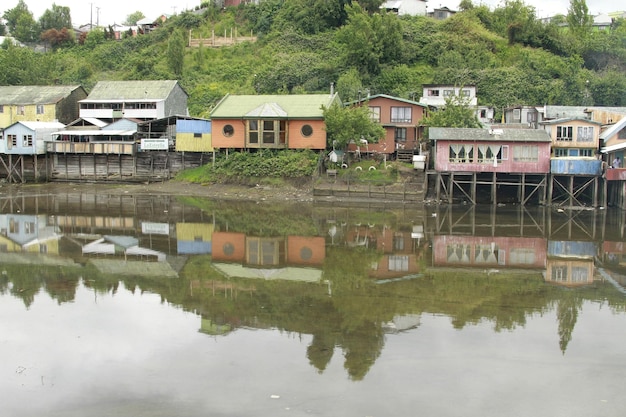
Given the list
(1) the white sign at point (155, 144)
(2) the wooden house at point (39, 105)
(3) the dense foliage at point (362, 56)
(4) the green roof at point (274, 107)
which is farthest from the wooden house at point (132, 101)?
(4) the green roof at point (274, 107)

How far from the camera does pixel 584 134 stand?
143 feet

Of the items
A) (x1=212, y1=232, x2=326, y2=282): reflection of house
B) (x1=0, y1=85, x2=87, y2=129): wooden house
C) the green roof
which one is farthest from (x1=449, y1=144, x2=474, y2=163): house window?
(x1=0, y1=85, x2=87, y2=129): wooden house

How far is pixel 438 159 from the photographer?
143 feet

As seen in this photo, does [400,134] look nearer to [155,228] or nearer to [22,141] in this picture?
[155,228]

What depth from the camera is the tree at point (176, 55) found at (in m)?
Result: 71.0

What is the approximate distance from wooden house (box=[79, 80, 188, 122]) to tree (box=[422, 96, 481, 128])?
74.3 feet

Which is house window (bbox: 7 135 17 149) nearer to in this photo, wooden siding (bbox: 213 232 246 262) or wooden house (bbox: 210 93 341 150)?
wooden house (bbox: 210 93 341 150)

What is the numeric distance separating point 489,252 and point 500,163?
17051mm

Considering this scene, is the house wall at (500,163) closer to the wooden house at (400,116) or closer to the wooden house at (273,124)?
the wooden house at (400,116)

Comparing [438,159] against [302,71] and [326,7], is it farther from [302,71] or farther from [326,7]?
[326,7]

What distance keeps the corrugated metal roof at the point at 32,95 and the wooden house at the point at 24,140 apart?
6.72m

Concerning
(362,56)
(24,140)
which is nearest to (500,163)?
(362,56)

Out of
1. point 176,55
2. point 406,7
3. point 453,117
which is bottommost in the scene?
point 453,117

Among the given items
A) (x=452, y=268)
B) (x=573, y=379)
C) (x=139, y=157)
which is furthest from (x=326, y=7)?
(x=573, y=379)
